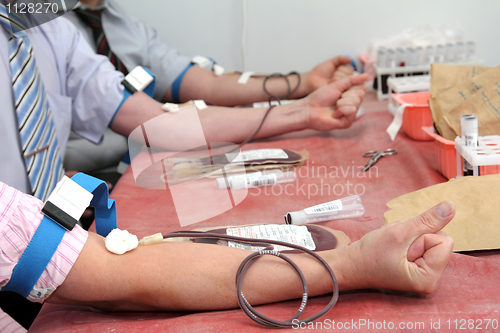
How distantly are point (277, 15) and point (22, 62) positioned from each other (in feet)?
4.51

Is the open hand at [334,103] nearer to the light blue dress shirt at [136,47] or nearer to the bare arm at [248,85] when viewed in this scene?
the bare arm at [248,85]

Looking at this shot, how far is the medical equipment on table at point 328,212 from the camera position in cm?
77

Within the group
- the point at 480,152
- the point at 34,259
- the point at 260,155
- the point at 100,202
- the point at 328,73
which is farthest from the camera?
the point at 328,73

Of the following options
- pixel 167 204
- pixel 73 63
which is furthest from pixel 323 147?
pixel 73 63

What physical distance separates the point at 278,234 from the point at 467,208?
1.06 feet

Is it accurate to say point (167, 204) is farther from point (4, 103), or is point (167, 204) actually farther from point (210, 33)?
point (210, 33)

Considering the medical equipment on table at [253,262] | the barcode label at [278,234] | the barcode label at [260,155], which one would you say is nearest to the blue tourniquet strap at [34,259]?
the medical equipment on table at [253,262]

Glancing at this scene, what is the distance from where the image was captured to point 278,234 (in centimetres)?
68

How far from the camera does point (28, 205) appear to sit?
21.6 inches

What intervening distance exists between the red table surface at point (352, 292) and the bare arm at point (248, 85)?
0.62 metres

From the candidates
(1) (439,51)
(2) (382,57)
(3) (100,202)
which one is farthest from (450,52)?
(3) (100,202)

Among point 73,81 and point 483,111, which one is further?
point 73,81

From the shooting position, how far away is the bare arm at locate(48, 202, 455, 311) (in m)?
0.54

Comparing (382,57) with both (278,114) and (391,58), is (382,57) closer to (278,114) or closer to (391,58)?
(391,58)
